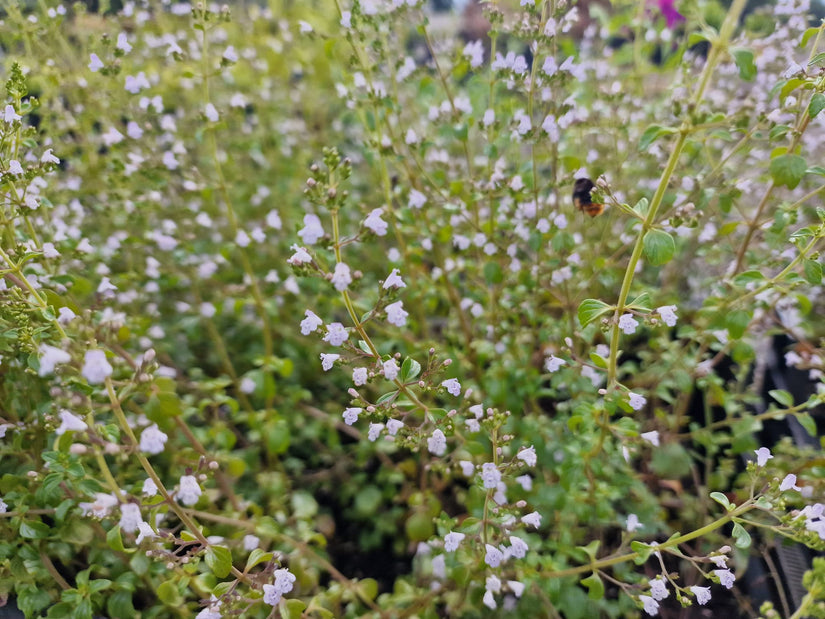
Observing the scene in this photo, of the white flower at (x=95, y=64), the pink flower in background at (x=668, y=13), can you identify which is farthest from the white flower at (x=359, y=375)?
the pink flower in background at (x=668, y=13)

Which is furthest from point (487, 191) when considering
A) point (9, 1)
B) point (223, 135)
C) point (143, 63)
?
point (143, 63)

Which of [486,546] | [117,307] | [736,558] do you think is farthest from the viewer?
[117,307]

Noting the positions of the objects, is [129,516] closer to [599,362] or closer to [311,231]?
[311,231]

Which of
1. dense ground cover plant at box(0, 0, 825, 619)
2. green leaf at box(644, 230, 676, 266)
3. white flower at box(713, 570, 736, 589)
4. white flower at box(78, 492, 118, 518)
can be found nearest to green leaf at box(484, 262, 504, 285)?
dense ground cover plant at box(0, 0, 825, 619)

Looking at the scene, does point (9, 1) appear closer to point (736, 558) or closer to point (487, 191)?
point (487, 191)

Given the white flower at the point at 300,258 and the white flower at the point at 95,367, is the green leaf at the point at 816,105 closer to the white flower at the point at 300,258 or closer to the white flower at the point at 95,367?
the white flower at the point at 300,258

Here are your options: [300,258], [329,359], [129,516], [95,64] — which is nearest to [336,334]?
[329,359]

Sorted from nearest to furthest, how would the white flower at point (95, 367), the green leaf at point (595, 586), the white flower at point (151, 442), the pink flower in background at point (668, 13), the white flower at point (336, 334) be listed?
the white flower at point (95, 367), the white flower at point (151, 442), the white flower at point (336, 334), the green leaf at point (595, 586), the pink flower in background at point (668, 13)
